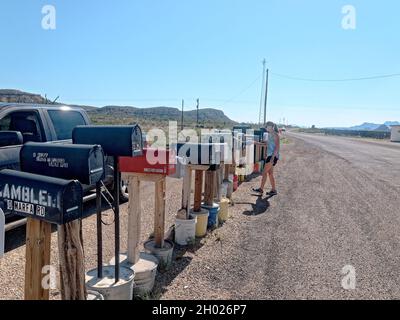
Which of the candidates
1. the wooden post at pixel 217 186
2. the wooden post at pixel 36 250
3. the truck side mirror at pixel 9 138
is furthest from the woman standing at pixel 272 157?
the wooden post at pixel 36 250

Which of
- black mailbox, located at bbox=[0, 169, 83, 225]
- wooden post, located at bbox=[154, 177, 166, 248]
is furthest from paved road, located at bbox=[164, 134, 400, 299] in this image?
black mailbox, located at bbox=[0, 169, 83, 225]

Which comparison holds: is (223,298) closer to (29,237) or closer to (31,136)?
(29,237)

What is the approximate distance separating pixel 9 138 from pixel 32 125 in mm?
861

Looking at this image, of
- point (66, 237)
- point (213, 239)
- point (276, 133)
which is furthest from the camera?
point (276, 133)

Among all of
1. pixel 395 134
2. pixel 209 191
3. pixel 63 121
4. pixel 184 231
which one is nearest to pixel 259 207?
pixel 209 191

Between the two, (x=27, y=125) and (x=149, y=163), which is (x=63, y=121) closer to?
(x=27, y=125)

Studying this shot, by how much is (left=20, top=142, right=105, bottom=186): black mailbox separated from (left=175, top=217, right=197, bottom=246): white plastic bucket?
9.52 ft

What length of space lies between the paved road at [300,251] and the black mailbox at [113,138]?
1.70 metres

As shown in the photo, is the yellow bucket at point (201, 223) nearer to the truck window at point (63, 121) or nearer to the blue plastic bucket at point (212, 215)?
the blue plastic bucket at point (212, 215)

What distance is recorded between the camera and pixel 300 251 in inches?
208

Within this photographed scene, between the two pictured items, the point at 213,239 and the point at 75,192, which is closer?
the point at 75,192

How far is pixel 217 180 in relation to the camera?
665 centimetres
